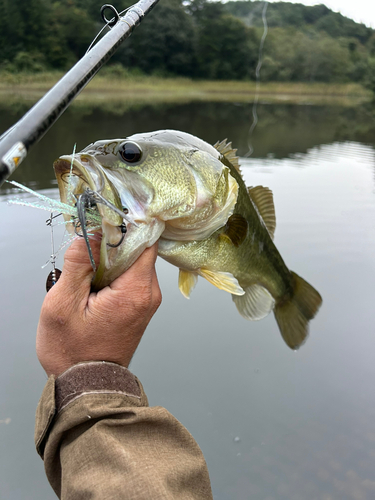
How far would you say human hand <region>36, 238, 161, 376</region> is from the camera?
3.06ft

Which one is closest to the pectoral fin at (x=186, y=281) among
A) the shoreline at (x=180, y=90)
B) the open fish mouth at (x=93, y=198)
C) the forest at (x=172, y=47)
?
the open fish mouth at (x=93, y=198)

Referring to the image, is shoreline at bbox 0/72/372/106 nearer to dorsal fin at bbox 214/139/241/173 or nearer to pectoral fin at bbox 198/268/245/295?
dorsal fin at bbox 214/139/241/173

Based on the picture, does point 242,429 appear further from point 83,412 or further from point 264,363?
point 83,412

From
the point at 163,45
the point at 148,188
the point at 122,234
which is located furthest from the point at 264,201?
the point at 163,45

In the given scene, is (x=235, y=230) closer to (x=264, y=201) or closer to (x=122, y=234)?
(x=264, y=201)

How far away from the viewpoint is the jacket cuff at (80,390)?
0.89 m

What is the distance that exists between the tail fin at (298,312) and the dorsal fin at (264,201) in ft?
1.55

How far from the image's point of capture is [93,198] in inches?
37.0

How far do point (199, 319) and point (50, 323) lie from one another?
2.15 m

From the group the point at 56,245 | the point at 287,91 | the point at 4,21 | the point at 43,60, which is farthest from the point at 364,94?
the point at 56,245

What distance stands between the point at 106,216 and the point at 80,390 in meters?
0.43

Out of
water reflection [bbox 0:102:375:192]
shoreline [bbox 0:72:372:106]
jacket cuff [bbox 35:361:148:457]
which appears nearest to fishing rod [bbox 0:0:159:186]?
jacket cuff [bbox 35:361:148:457]

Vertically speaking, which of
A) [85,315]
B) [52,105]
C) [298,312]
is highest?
[52,105]

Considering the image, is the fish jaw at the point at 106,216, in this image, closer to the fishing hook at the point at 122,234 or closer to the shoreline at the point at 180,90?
the fishing hook at the point at 122,234
